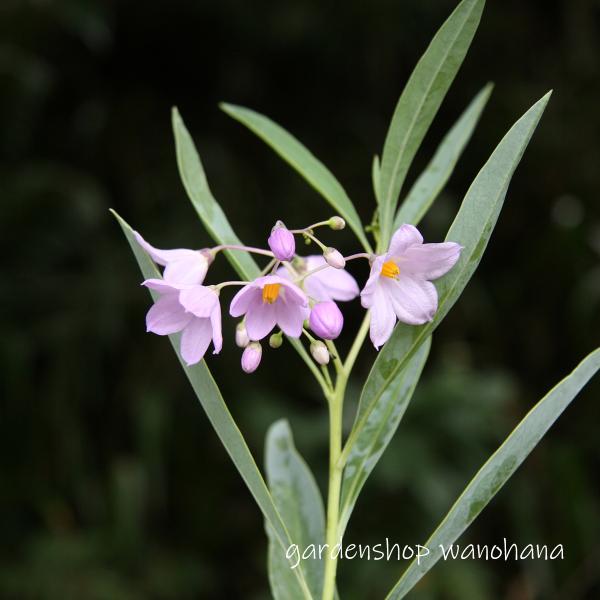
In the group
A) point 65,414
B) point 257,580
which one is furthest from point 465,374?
point 65,414

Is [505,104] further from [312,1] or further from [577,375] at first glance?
[577,375]

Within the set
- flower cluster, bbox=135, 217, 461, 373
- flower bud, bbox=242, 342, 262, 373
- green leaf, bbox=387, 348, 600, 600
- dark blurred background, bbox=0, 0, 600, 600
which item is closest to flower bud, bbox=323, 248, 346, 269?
flower cluster, bbox=135, 217, 461, 373

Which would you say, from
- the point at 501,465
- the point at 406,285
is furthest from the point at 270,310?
the point at 501,465

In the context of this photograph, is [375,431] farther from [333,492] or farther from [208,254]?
[208,254]

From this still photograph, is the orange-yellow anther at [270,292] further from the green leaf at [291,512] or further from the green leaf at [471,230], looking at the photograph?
the green leaf at [291,512]

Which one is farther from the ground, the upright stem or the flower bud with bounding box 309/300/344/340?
the flower bud with bounding box 309/300/344/340

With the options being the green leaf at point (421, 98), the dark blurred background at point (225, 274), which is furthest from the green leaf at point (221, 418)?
the dark blurred background at point (225, 274)

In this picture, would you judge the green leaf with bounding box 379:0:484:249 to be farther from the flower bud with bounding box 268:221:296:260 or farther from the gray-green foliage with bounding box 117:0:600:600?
the flower bud with bounding box 268:221:296:260
